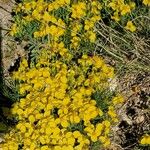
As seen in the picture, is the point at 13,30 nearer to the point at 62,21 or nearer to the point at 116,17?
the point at 62,21

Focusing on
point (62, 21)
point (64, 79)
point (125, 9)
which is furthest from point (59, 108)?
point (125, 9)

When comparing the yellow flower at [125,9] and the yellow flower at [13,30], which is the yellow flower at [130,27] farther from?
the yellow flower at [13,30]

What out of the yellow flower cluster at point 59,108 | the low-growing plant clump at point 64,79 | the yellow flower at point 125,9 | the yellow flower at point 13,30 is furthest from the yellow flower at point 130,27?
the yellow flower at point 13,30

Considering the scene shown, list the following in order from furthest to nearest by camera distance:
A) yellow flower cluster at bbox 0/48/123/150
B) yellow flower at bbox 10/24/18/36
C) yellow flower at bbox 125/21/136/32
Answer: yellow flower at bbox 10/24/18/36, yellow flower at bbox 125/21/136/32, yellow flower cluster at bbox 0/48/123/150

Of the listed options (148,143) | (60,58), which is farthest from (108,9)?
(148,143)

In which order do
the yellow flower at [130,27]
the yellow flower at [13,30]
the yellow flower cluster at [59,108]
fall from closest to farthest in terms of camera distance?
the yellow flower cluster at [59,108], the yellow flower at [130,27], the yellow flower at [13,30]

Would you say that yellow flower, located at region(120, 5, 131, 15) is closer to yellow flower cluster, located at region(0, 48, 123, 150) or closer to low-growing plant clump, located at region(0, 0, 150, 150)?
low-growing plant clump, located at region(0, 0, 150, 150)

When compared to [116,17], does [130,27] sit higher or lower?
lower

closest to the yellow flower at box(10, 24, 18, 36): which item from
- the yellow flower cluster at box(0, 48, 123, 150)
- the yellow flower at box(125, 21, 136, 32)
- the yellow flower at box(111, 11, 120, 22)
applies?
the yellow flower cluster at box(0, 48, 123, 150)
